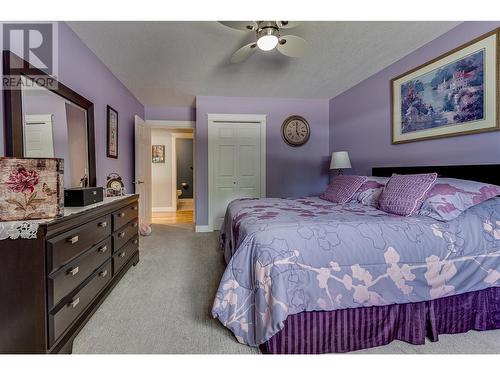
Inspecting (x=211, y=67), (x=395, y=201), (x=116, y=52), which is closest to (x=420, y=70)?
(x=395, y=201)

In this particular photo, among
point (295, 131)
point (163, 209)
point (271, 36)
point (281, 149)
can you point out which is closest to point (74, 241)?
point (271, 36)

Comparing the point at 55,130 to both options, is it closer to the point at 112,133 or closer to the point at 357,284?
the point at 112,133

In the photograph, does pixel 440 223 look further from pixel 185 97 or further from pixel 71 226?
pixel 185 97

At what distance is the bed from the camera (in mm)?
1286

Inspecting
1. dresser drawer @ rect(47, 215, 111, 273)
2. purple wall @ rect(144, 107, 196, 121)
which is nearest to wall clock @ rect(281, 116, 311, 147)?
purple wall @ rect(144, 107, 196, 121)

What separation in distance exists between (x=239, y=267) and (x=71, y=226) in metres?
0.98

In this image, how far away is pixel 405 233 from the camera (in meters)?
1.44

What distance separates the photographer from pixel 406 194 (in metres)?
1.85

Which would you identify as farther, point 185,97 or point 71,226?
point 185,97

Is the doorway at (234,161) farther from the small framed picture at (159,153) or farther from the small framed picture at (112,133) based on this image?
the small framed picture at (159,153)

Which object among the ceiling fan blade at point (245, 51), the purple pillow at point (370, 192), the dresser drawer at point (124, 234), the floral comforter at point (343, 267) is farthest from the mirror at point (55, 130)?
the purple pillow at point (370, 192)

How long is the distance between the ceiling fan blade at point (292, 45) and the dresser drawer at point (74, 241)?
2.01 meters

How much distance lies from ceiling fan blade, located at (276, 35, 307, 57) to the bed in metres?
1.49

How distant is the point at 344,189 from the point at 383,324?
1457mm
